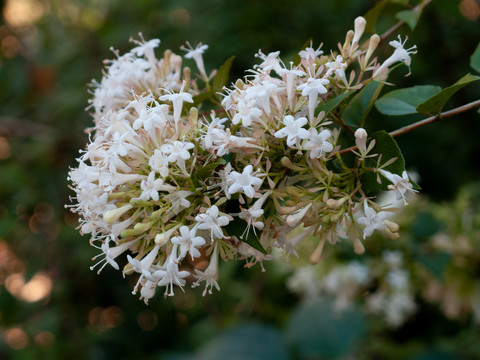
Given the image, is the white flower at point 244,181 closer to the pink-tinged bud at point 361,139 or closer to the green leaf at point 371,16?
the pink-tinged bud at point 361,139

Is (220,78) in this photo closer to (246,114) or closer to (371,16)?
(246,114)

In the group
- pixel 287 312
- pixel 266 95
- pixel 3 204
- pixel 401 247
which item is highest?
pixel 266 95

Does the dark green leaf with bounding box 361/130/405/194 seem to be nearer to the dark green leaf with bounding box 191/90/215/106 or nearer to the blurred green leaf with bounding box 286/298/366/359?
the dark green leaf with bounding box 191/90/215/106

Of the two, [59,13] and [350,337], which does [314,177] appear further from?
[59,13]

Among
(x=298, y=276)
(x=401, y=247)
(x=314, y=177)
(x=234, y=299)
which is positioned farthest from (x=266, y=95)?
(x=234, y=299)

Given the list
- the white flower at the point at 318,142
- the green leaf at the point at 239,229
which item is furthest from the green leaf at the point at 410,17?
the green leaf at the point at 239,229

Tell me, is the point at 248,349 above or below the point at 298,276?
below

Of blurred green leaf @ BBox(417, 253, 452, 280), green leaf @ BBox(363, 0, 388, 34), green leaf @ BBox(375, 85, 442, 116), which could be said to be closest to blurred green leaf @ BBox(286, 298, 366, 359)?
blurred green leaf @ BBox(417, 253, 452, 280)
